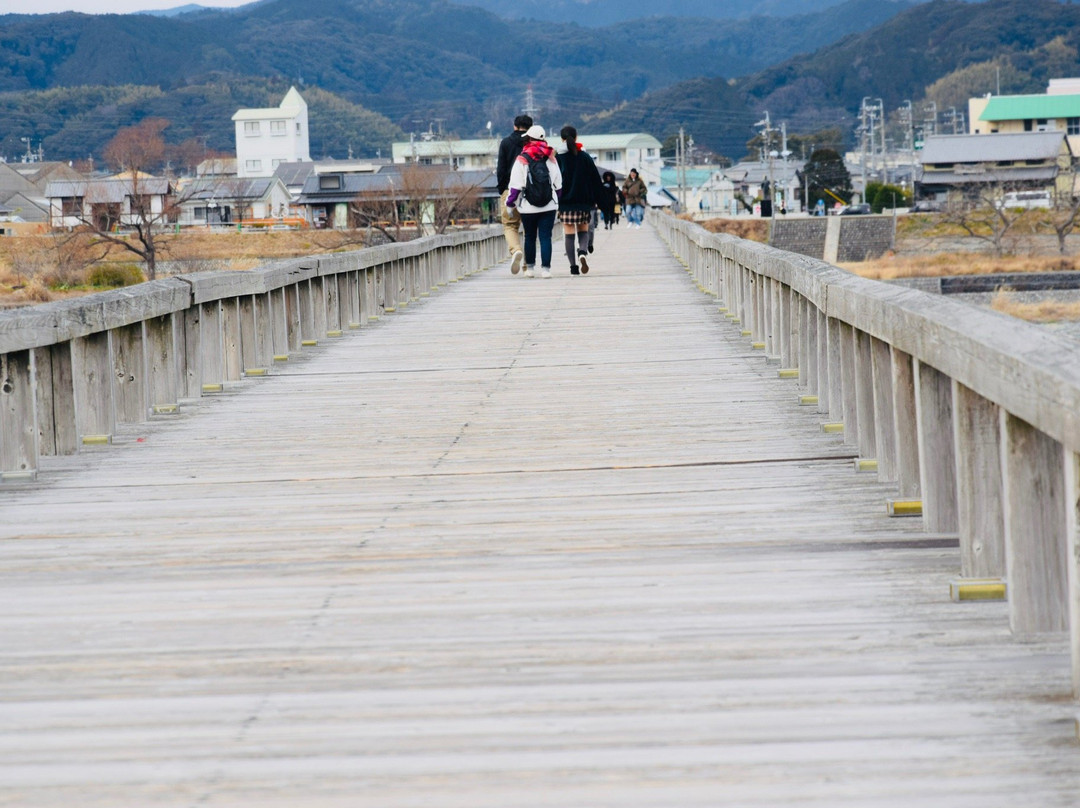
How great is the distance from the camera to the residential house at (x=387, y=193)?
8594cm

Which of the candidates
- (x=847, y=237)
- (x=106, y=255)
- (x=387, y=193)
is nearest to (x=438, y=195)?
(x=387, y=193)

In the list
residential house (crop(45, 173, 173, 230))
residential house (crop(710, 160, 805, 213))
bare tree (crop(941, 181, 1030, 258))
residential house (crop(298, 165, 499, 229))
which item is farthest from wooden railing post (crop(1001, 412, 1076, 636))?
residential house (crop(710, 160, 805, 213))

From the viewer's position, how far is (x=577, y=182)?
18.6 metres

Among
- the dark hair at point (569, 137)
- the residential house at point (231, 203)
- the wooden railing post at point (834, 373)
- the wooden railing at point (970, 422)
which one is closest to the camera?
the wooden railing at point (970, 422)

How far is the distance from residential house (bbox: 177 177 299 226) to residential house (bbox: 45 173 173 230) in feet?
19.1

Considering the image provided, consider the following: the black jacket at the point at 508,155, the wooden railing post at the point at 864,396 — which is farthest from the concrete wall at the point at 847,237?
the wooden railing post at the point at 864,396

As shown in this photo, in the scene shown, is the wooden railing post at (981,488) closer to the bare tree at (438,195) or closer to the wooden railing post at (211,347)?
the wooden railing post at (211,347)

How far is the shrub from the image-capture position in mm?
63844

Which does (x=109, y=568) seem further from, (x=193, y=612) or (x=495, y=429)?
(x=495, y=429)

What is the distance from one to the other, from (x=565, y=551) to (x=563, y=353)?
234 inches

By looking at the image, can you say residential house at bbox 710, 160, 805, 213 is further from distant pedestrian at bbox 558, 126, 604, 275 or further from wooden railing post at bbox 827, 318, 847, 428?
wooden railing post at bbox 827, 318, 847, 428

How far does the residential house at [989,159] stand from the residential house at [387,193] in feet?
102

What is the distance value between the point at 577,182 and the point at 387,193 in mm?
74591

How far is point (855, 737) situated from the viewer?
10.0 ft
